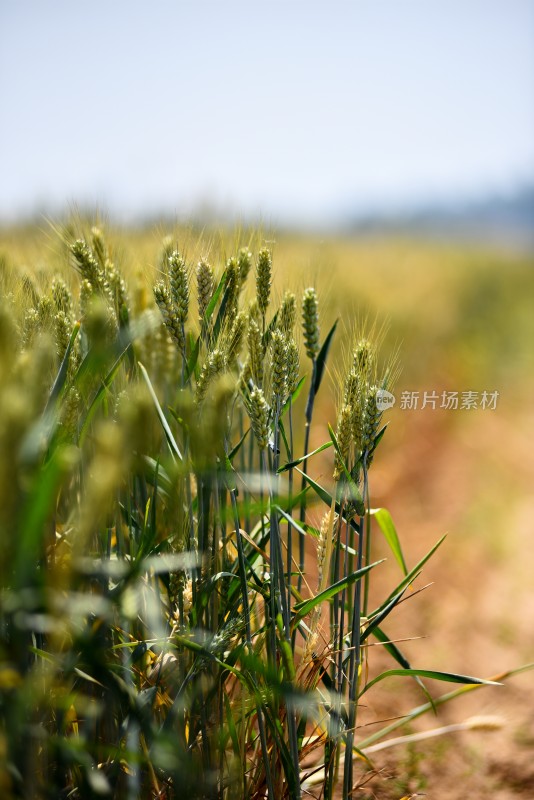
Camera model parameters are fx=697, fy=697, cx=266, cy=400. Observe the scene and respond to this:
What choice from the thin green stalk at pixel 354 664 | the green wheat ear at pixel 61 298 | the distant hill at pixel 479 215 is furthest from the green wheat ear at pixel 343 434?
the distant hill at pixel 479 215

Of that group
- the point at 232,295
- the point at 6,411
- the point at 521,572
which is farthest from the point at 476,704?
the point at 6,411

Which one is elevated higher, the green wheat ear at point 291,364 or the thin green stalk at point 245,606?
the green wheat ear at point 291,364

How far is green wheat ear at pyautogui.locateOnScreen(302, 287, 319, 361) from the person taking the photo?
117 cm

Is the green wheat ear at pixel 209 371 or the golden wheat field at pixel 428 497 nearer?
the green wheat ear at pixel 209 371

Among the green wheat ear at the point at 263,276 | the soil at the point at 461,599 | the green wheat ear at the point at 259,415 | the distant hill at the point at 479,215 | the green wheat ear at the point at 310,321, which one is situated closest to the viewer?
the green wheat ear at the point at 259,415

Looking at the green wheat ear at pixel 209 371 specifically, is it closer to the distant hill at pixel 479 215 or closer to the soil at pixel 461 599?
the soil at pixel 461 599

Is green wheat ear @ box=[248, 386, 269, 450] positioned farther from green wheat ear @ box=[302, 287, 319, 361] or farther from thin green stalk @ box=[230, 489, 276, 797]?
green wheat ear @ box=[302, 287, 319, 361]

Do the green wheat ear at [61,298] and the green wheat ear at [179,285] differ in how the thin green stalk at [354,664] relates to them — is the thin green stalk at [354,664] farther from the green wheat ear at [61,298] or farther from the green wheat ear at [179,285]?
the green wheat ear at [61,298]

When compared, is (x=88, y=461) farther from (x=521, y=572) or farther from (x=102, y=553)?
(x=521, y=572)

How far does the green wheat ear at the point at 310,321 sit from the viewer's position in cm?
117

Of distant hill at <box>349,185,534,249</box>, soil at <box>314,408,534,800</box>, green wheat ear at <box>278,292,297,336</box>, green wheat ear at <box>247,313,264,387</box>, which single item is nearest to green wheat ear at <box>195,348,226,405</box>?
green wheat ear at <box>247,313,264,387</box>

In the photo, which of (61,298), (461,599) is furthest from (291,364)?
(461,599)

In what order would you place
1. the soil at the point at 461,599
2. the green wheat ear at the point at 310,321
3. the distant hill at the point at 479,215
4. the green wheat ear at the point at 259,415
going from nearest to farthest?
the green wheat ear at the point at 259,415 < the green wheat ear at the point at 310,321 < the soil at the point at 461,599 < the distant hill at the point at 479,215

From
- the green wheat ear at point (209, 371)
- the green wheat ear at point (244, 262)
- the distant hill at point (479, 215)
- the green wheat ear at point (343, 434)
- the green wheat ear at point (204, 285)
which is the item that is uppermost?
the distant hill at point (479, 215)
